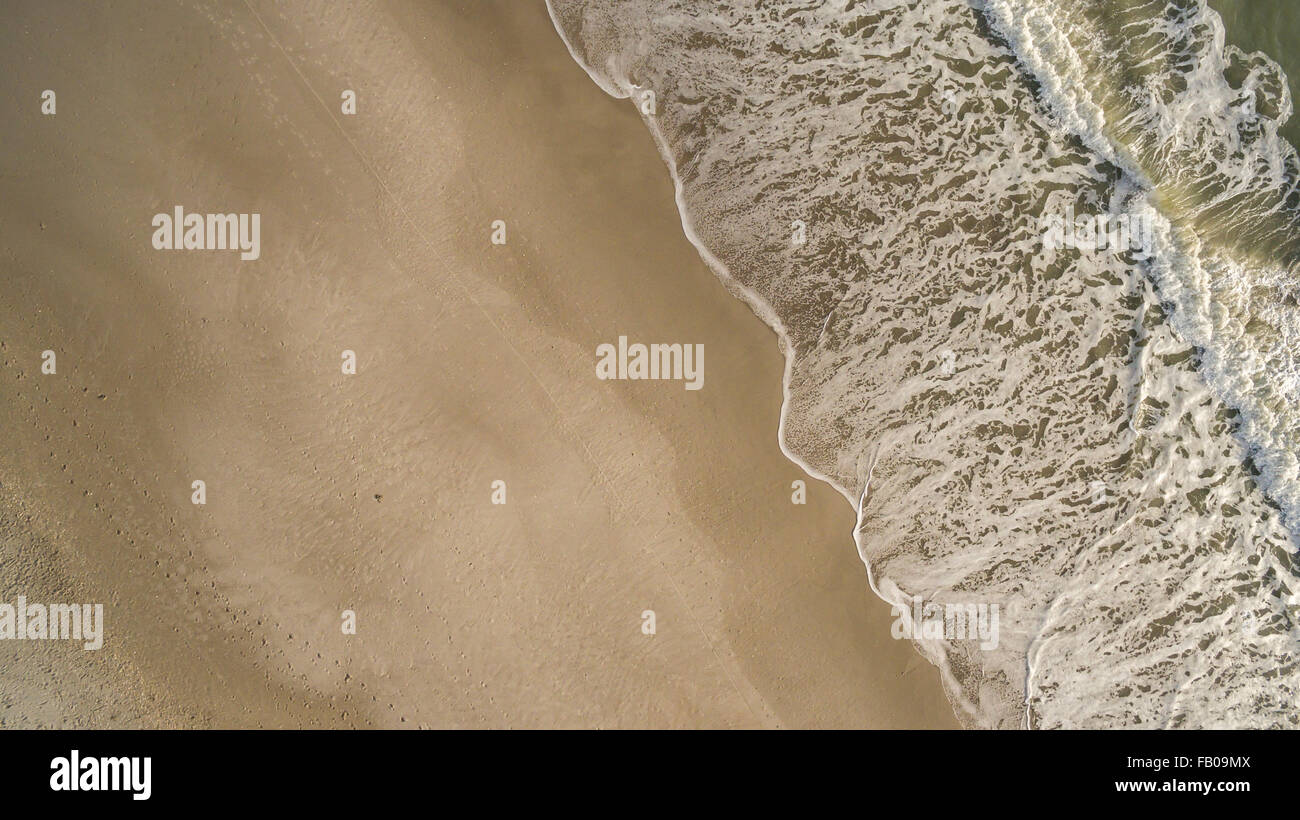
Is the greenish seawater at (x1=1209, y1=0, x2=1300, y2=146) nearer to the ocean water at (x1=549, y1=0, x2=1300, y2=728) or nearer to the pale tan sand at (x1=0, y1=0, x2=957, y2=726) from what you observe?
the ocean water at (x1=549, y1=0, x2=1300, y2=728)

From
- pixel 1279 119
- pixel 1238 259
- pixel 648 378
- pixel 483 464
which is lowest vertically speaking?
pixel 483 464

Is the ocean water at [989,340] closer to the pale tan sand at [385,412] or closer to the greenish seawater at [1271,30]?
the pale tan sand at [385,412]

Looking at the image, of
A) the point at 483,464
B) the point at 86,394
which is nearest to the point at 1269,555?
the point at 483,464

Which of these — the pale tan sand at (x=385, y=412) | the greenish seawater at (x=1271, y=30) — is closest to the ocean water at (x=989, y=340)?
the pale tan sand at (x=385, y=412)

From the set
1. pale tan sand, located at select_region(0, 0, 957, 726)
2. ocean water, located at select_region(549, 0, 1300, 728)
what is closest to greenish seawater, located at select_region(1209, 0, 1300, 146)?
ocean water, located at select_region(549, 0, 1300, 728)
